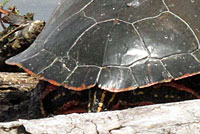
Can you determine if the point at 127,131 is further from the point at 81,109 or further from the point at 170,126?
the point at 81,109

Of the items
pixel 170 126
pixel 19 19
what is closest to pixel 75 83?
pixel 170 126

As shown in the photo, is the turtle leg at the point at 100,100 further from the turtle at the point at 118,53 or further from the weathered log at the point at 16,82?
the weathered log at the point at 16,82

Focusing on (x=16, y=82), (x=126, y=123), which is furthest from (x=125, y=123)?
(x=16, y=82)

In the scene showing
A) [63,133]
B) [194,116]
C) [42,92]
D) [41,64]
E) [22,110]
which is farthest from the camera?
[22,110]


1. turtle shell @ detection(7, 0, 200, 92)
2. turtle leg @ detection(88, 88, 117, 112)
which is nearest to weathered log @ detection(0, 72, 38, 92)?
turtle shell @ detection(7, 0, 200, 92)

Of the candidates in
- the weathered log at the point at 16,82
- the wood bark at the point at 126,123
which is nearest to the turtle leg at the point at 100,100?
the wood bark at the point at 126,123

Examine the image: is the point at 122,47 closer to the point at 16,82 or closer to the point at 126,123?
the point at 126,123

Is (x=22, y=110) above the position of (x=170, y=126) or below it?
below
